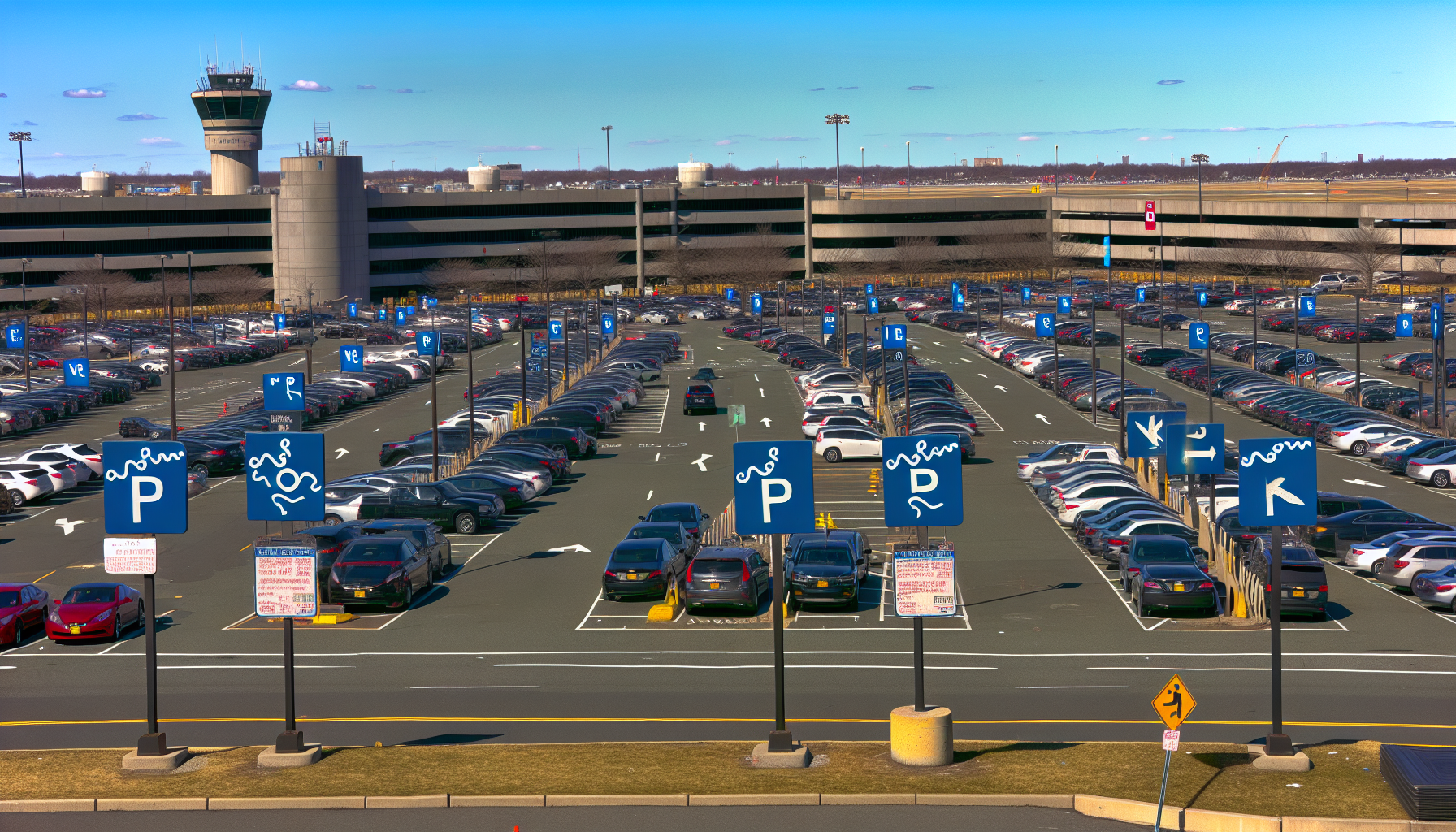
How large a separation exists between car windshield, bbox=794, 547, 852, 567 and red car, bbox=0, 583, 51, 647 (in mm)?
16679

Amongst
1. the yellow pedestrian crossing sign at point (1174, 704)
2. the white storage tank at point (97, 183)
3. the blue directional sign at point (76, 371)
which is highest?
the white storage tank at point (97, 183)

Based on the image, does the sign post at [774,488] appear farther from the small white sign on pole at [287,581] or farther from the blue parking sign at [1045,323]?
the blue parking sign at [1045,323]

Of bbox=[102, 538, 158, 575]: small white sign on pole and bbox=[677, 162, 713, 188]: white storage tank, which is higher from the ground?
bbox=[677, 162, 713, 188]: white storage tank

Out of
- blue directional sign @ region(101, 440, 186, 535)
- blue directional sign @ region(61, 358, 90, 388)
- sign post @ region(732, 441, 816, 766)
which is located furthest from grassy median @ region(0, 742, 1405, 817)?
blue directional sign @ region(61, 358, 90, 388)

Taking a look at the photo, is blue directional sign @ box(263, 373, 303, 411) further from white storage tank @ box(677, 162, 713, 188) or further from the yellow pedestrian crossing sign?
white storage tank @ box(677, 162, 713, 188)

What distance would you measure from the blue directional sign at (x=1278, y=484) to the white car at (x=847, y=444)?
108ft

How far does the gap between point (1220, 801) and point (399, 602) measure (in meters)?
20.4

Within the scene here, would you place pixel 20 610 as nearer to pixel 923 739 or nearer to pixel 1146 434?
pixel 923 739

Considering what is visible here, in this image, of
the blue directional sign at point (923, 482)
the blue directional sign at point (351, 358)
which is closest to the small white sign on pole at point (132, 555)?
the blue directional sign at point (923, 482)

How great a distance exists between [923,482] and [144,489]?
11.1 meters

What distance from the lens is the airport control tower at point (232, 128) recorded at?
141375 millimetres

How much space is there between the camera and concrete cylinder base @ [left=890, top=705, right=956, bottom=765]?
60.4 feet

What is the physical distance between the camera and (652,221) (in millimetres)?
149875

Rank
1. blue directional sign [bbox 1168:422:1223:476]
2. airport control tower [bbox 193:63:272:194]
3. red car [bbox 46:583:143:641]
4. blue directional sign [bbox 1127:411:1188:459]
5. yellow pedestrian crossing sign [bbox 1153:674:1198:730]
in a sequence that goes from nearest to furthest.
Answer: yellow pedestrian crossing sign [bbox 1153:674:1198:730] < red car [bbox 46:583:143:641] < blue directional sign [bbox 1168:422:1223:476] < blue directional sign [bbox 1127:411:1188:459] < airport control tower [bbox 193:63:272:194]
